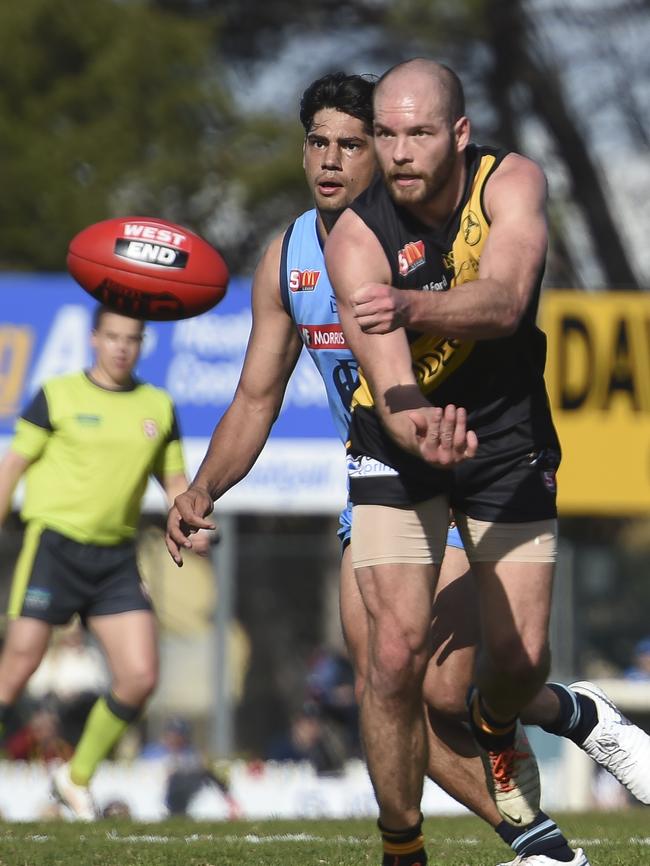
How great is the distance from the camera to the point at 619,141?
23297mm

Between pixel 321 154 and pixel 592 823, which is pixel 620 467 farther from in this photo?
pixel 321 154

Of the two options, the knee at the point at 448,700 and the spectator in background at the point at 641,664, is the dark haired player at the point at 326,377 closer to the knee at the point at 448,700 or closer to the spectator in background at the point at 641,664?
the knee at the point at 448,700

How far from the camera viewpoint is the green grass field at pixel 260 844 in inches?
217

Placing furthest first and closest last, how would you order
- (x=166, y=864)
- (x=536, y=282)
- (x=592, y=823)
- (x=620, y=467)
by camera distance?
(x=620, y=467)
(x=592, y=823)
(x=166, y=864)
(x=536, y=282)

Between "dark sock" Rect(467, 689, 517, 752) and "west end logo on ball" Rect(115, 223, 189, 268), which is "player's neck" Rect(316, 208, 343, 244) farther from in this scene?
"dark sock" Rect(467, 689, 517, 752)

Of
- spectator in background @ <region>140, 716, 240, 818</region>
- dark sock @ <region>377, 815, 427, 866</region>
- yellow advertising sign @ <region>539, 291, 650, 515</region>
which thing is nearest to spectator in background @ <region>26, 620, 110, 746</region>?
spectator in background @ <region>140, 716, 240, 818</region>

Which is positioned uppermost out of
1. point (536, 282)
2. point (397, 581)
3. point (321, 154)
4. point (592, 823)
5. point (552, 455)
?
point (321, 154)

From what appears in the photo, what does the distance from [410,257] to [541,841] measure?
1.76m

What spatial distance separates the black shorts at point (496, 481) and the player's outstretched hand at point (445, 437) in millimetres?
504

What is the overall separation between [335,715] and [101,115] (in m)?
11.2

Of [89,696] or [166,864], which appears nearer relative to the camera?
[166,864]

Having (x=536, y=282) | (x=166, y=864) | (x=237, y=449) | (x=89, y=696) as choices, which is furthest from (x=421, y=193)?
(x=89, y=696)

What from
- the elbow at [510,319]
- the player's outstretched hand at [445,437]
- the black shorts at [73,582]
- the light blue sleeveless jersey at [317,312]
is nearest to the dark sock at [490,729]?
the light blue sleeveless jersey at [317,312]

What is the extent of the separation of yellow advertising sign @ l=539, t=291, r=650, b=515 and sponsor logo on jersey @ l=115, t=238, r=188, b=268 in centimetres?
739
